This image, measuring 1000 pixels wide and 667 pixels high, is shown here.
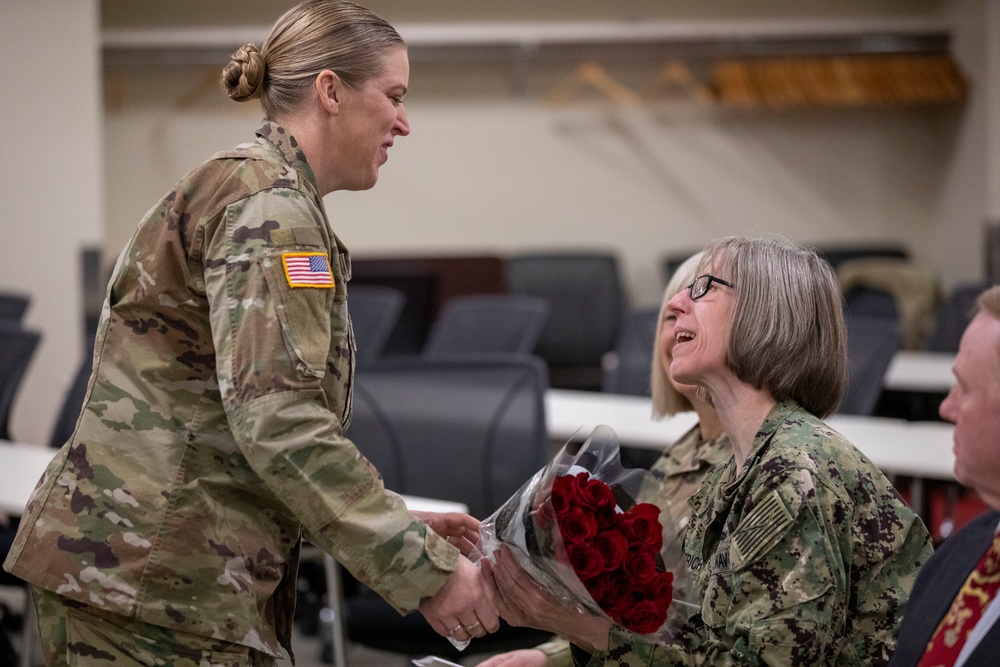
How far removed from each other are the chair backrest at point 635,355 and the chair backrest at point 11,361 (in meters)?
1.99

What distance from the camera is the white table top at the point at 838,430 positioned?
10.4 ft

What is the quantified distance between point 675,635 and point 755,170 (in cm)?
691

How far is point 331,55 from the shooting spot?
5.41 ft

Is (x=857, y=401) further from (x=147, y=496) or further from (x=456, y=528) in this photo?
(x=147, y=496)

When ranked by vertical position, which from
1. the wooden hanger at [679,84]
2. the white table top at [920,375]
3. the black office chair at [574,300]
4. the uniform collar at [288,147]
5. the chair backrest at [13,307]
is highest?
the uniform collar at [288,147]

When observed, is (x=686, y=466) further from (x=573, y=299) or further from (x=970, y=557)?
(x=573, y=299)

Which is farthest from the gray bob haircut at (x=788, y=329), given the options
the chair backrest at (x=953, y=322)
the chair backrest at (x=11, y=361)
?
the chair backrest at (x=953, y=322)

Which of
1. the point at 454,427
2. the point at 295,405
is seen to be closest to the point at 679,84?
the point at 454,427

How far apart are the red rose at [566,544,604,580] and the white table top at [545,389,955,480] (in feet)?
4.68

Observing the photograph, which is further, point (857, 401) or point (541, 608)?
point (857, 401)

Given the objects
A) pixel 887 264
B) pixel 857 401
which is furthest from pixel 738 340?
pixel 887 264

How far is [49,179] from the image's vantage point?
663 cm

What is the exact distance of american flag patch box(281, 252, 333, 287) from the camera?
4.98 ft

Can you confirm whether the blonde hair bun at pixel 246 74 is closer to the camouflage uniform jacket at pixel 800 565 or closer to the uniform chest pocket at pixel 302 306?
the uniform chest pocket at pixel 302 306
